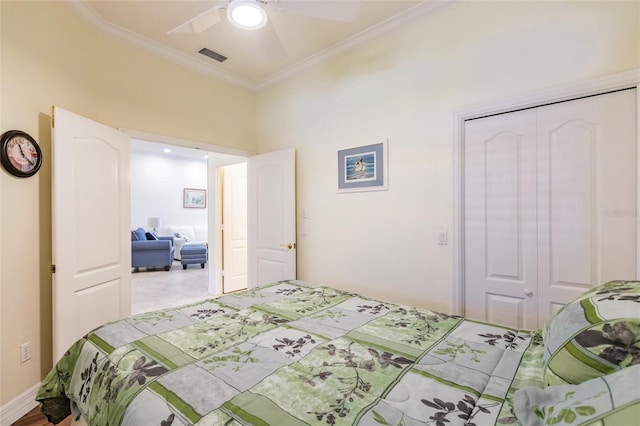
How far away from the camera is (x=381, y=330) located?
55.9 inches

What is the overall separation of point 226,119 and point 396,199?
2.25 metres

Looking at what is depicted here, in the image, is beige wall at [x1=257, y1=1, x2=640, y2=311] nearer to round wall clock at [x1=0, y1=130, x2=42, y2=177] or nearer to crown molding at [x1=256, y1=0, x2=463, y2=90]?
crown molding at [x1=256, y1=0, x2=463, y2=90]

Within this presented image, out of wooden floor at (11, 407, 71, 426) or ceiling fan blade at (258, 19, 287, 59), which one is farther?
ceiling fan blade at (258, 19, 287, 59)

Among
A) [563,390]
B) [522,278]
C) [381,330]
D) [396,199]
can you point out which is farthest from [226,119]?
[563,390]

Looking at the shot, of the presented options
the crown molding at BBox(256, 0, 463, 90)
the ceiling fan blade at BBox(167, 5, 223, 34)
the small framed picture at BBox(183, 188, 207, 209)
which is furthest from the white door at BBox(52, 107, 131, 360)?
the small framed picture at BBox(183, 188, 207, 209)

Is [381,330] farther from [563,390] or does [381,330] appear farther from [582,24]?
[582,24]

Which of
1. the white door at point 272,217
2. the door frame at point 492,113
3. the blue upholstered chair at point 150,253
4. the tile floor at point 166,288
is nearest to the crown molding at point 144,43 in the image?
the white door at point 272,217

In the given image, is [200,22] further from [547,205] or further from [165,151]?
[165,151]

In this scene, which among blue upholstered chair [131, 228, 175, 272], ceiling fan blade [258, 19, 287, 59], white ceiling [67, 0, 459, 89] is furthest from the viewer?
blue upholstered chair [131, 228, 175, 272]

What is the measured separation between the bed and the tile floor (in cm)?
300

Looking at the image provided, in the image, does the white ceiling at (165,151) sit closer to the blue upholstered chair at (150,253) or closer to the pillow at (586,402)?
the blue upholstered chair at (150,253)

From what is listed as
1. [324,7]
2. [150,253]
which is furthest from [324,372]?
[150,253]

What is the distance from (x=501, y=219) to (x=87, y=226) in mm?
3080

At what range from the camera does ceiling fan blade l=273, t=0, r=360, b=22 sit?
5.56 feet
